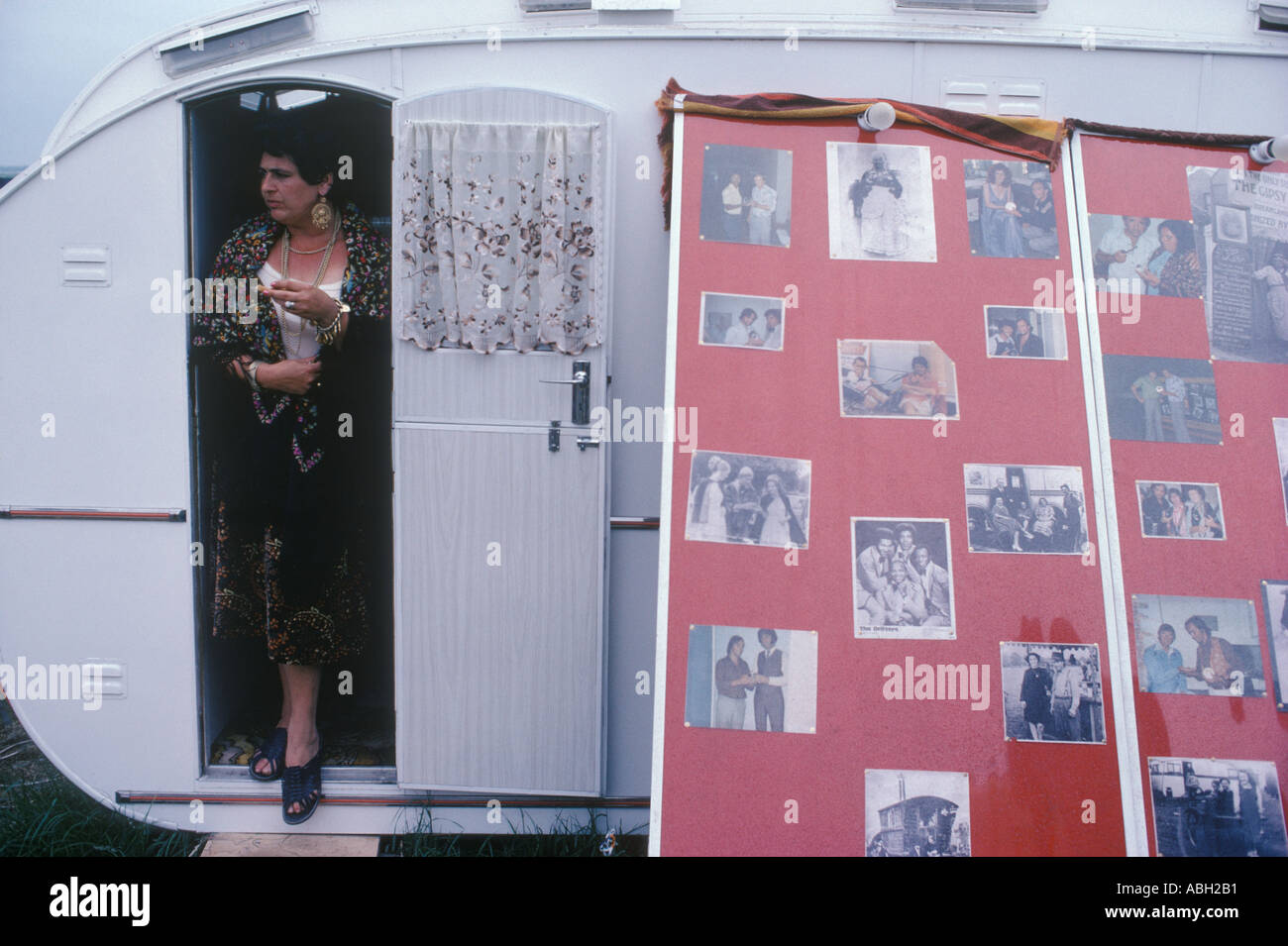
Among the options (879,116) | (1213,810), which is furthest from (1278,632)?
(879,116)

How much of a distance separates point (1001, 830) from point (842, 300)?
1545 millimetres

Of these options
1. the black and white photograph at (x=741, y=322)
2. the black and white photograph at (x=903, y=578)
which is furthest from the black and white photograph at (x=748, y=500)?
the black and white photograph at (x=741, y=322)

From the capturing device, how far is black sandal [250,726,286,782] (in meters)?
2.67

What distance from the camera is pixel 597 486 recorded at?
2.52 m

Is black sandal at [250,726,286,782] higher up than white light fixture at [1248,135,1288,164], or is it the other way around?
white light fixture at [1248,135,1288,164]

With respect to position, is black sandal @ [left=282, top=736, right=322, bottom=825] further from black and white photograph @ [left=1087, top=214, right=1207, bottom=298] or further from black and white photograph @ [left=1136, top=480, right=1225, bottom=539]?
black and white photograph @ [left=1087, top=214, right=1207, bottom=298]

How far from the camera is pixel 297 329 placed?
268cm

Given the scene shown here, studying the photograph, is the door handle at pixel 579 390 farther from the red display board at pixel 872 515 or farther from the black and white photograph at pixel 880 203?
the black and white photograph at pixel 880 203

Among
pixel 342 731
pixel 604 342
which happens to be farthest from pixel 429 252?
pixel 342 731

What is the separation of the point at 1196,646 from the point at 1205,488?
466 millimetres

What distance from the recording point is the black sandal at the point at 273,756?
2.67m

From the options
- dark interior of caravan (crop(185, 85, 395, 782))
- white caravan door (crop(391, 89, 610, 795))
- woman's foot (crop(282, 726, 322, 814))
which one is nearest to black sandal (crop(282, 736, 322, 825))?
woman's foot (crop(282, 726, 322, 814))

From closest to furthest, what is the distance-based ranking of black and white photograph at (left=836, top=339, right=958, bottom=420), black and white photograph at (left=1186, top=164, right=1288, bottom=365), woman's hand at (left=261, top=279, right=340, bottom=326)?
black and white photograph at (left=836, top=339, right=958, bottom=420) < black and white photograph at (left=1186, top=164, right=1288, bottom=365) < woman's hand at (left=261, top=279, right=340, bottom=326)

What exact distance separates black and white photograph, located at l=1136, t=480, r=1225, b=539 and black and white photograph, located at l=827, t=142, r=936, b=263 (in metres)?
0.96
